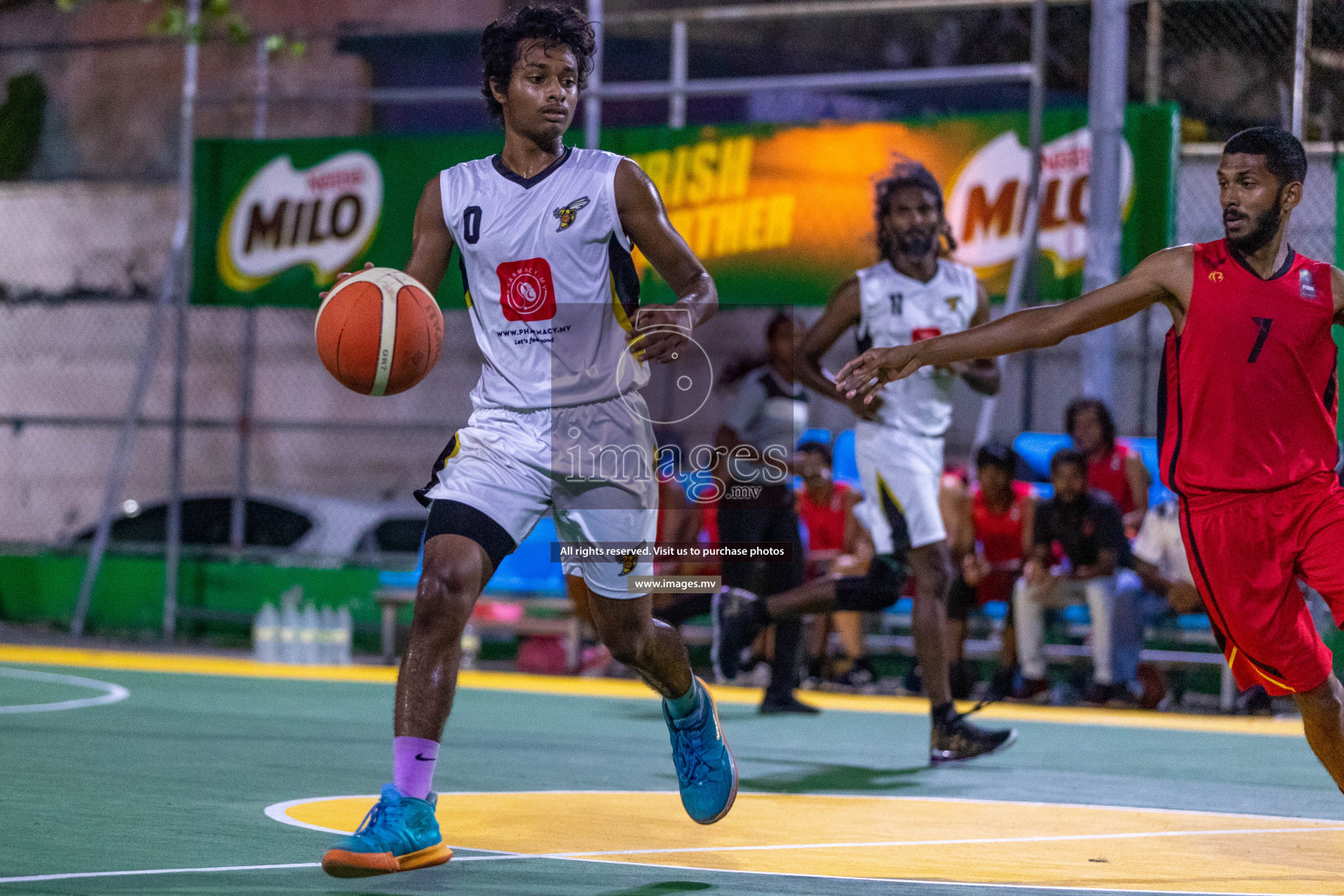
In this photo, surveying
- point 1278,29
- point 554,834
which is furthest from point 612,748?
point 1278,29

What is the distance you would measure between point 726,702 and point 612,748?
8.03 ft

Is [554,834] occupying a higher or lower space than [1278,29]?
lower

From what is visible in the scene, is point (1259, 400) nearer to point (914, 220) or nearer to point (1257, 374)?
point (1257, 374)

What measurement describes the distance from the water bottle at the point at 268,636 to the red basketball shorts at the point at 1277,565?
8476mm

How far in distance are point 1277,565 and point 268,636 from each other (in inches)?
341

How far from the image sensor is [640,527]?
194 inches

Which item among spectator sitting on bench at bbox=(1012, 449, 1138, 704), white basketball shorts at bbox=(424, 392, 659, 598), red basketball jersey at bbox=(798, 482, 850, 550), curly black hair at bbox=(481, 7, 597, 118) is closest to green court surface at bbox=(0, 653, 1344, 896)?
white basketball shorts at bbox=(424, 392, 659, 598)

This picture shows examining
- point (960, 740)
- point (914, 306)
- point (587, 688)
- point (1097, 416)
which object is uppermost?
point (914, 306)

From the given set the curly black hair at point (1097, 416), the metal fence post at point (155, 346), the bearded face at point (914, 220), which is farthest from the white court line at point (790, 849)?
the metal fence post at point (155, 346)

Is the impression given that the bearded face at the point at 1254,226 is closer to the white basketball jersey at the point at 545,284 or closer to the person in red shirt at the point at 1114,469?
the white basketball jersey at the point at 545,284

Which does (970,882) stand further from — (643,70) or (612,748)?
(643,70)

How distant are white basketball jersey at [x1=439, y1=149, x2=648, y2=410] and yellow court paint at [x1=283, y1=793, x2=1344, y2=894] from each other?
1.37 meters

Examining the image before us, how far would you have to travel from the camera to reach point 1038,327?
4.80 m

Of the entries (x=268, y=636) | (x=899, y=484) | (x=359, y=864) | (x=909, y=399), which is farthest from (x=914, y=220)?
(x=268, y=636)
